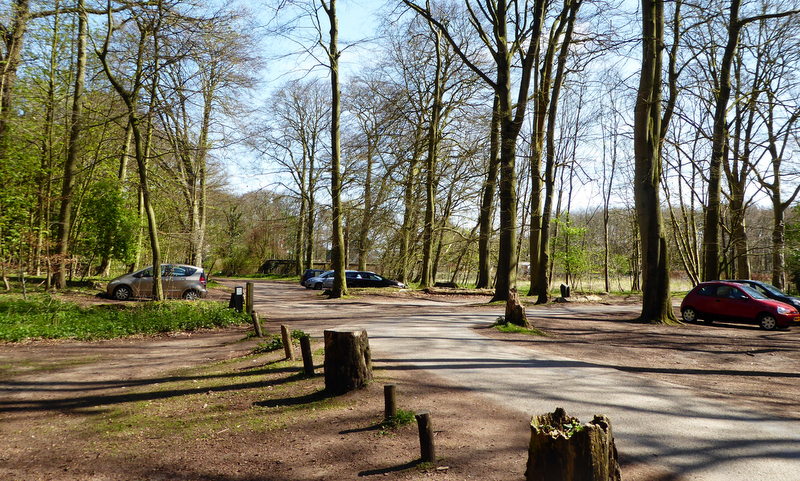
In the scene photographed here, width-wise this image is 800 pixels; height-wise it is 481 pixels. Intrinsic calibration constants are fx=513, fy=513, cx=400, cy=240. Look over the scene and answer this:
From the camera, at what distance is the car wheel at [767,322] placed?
1443cm

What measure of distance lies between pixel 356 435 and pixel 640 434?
2.85m

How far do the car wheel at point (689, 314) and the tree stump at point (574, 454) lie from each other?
48.5 feet

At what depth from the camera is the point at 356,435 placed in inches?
209

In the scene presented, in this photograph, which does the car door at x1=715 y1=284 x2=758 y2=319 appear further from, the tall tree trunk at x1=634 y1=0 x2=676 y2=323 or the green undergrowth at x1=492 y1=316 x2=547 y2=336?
the green undergrowth at x1=492 y1=316 x2=547 y2=336

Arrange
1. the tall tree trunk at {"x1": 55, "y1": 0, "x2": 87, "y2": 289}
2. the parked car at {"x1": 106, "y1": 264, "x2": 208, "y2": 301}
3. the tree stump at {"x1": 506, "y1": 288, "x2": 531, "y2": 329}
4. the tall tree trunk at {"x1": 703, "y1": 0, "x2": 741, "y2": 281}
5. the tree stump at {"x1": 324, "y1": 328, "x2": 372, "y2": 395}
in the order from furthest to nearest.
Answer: the parked car at {"x1": 106, "y1": 264, "x2": 208, "y2": 301}
the tall tree trunk at {"x1": 55, "y1": 0, "x2": 87, "y2": 289}
the tall tree trunk at {"x1": 703, "y1": 0, "x2": 741, "y2": 281}
the tree stump at {"x1": 506, "y1": 288, "x2": 531, "y2": 329}
the tree stump at {"x1": 324, "y1": 328, "x2": 372, "y2": 395}

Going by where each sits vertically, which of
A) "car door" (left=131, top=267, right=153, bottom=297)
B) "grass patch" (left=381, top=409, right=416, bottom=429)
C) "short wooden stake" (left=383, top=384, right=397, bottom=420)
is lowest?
"grass patch" (left=381, top=409, right=416, bottom=429)

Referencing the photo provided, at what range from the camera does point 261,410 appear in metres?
6.32

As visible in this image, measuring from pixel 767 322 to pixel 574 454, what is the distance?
14.7m

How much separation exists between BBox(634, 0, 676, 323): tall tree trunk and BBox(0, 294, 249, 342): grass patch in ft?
38.8

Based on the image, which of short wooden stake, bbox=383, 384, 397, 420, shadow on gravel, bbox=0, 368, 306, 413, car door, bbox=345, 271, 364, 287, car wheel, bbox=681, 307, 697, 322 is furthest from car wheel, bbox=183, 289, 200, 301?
car wheel, bbox=681, 307, 697, 322

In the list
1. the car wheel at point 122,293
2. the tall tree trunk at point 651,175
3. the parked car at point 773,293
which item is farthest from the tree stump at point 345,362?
the car wheel at point 122,293

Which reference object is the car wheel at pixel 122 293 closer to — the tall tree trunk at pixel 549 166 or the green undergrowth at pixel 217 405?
the green undergrowth at pixel 217 405

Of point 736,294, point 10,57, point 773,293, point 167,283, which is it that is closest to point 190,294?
point 167,283

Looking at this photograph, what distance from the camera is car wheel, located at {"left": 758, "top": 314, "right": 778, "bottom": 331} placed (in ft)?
47.3
